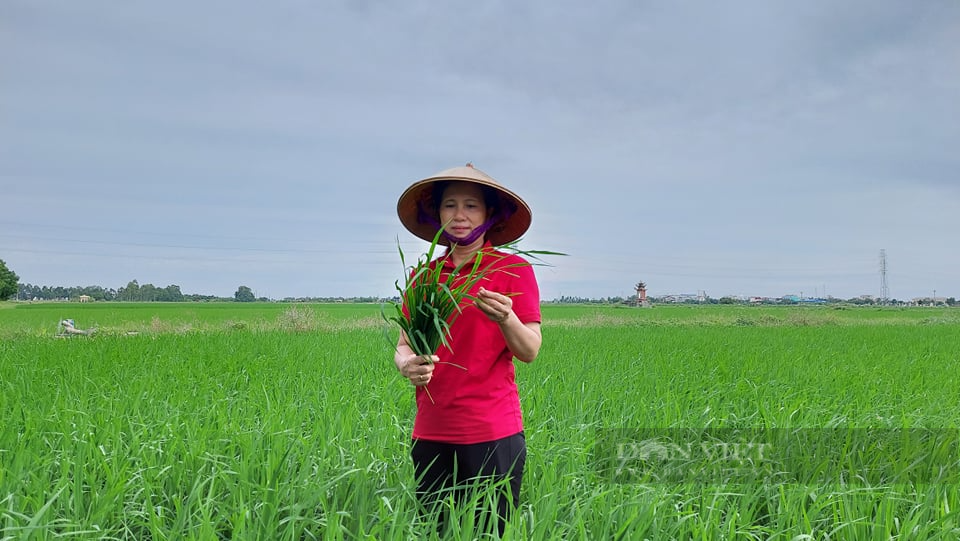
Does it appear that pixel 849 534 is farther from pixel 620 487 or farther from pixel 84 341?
pixel 84 341

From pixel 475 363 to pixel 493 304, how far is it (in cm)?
28

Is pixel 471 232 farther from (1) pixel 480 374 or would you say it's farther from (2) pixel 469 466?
(2) pixel 469 466

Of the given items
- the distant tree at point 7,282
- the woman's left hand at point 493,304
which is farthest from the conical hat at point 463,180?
the distant tree at point 7,282

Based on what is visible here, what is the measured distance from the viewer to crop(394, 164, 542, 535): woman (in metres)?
1.66

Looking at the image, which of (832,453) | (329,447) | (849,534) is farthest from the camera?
(832,453)

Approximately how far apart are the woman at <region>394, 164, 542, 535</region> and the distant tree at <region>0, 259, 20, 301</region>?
52.9 m

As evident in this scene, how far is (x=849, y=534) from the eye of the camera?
6.68 feet

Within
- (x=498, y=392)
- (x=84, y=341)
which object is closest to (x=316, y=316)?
(x=84, y=341)

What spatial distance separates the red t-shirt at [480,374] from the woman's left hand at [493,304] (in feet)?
0.49

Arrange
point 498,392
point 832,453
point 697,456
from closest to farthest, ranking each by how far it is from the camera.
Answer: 1. point 498,392
2. point 697,456
3. point 832,453

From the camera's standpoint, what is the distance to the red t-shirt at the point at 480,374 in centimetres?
166

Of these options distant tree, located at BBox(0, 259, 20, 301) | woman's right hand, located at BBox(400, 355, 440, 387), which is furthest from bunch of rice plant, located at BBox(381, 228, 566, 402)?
distant tree, located at BBox(0, 259, 20, 301)

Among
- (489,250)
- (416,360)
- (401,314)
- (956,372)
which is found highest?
(489,250)

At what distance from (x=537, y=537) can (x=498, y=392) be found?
435 mm
